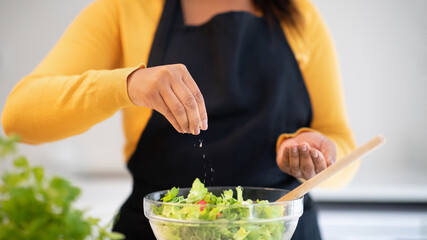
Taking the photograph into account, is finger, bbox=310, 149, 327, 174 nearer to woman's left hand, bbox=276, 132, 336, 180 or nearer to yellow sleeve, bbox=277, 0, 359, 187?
woman's left hand, bbox=276, 132, 336, 180

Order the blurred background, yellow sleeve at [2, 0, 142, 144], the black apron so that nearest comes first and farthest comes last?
yellow sleeve at [2, 0, 142, 144] < the black apron < the blurred background

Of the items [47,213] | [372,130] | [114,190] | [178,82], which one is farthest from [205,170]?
[372,130]

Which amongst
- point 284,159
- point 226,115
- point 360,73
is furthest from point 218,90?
point 360,73

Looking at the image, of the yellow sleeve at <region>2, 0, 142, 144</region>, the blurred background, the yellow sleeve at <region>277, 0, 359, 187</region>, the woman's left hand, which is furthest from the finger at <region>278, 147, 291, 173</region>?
the blurred background

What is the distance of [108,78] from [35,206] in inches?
15.6

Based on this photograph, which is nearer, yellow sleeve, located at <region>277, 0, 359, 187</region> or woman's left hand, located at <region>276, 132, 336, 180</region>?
woman's left hand, located at <region>276, 132, 336, 180</region>

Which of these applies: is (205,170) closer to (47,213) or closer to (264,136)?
(264,136)

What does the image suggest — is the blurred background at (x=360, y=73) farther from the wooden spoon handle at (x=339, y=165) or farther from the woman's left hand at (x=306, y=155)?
the wooden spoon handle at (x=339, y=165)

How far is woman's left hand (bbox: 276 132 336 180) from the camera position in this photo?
0.85m

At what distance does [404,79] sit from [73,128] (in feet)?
6.72

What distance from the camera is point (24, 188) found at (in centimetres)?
38

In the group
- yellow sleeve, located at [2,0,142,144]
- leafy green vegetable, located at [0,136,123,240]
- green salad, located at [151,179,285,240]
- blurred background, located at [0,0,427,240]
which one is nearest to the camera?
leafy green vegetable, located at [0,136,123,240]

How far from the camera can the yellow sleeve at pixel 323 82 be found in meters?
1.17

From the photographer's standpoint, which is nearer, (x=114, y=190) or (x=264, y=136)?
(x=264, y=136)
